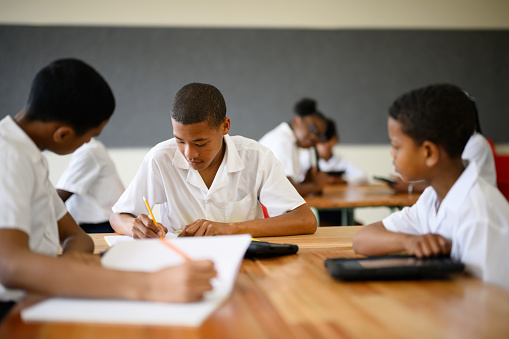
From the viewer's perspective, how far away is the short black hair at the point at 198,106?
1.64 metres

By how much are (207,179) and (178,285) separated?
3.51 feet

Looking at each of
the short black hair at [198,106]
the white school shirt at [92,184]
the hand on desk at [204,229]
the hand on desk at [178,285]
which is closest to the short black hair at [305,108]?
the white school shirt at [92,184]

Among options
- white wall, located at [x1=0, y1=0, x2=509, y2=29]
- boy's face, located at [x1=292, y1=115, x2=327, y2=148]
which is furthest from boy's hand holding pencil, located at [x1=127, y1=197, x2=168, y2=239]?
white wall, located at [x1=0, y1=0, x2=509, y2=29]

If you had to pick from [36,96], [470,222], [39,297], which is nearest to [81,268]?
[39,297]

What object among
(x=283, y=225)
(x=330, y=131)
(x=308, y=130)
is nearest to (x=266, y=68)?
(x=330, y=131)

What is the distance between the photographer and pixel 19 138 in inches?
39.0

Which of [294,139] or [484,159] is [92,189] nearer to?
[294,139]

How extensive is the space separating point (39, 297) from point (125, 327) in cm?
22

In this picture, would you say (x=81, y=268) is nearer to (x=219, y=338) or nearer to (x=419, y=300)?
(x=219, y=338)

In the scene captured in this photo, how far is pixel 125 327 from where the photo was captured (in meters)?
0.71

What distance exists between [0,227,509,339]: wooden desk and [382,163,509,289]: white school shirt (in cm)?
5

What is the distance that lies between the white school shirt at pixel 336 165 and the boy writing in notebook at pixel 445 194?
3219 millimetres

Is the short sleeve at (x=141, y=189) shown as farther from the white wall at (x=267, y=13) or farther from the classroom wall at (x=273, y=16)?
the white wall at (x=267, y=13)

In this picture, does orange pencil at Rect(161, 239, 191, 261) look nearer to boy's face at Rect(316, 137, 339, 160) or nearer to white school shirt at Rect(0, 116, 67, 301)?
white school shirt at Rect(0, 116, 67, 301)
